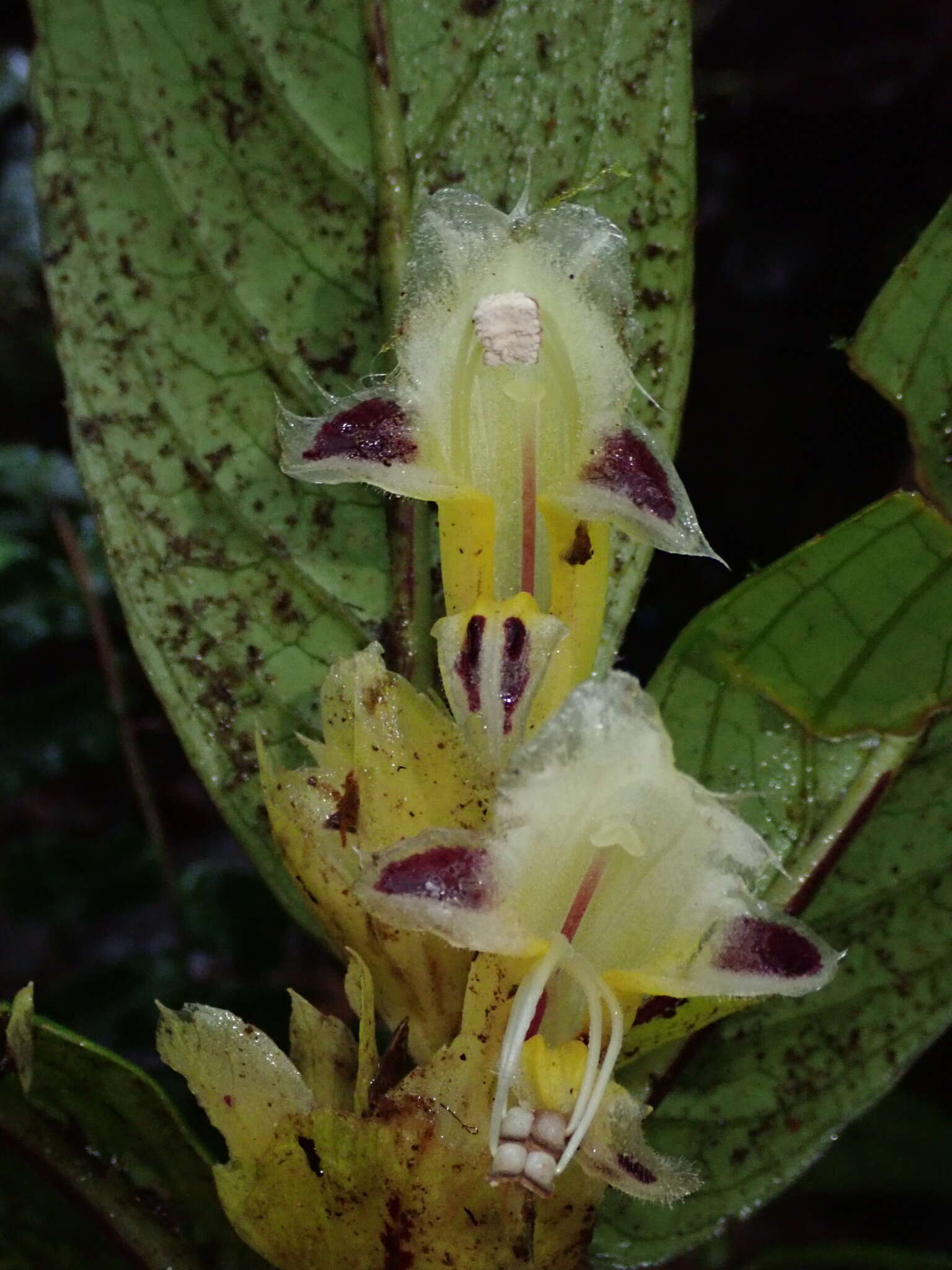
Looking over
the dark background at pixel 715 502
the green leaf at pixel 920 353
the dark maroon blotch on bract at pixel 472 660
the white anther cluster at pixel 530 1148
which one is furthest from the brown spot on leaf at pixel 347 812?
the dark background at pixel 715 502

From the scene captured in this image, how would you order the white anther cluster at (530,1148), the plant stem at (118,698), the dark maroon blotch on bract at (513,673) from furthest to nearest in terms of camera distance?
1. the plant stem at (118,698)
2. the dark maroon blotch on bract at (513,673)
3. the white anther cluster at (530,1148)

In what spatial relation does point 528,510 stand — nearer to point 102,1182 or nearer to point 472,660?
point 472,660

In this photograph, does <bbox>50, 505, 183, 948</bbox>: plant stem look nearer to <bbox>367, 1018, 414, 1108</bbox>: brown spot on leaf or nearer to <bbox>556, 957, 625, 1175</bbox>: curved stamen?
<bbox>367, 1018, 414, 1108</bbox>: brown spot on leaf

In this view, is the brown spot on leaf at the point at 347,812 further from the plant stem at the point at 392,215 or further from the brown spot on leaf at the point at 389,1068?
the plant stem at the point at 392,215

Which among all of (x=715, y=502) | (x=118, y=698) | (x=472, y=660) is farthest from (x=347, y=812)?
(x=715, y=502)

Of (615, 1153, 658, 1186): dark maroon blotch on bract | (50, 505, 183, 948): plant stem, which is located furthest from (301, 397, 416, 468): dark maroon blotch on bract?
(50, 505, 183, 948): plant stem
